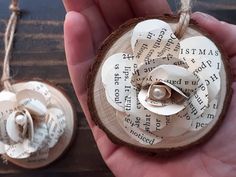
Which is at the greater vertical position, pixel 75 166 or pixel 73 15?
pixel 73 15

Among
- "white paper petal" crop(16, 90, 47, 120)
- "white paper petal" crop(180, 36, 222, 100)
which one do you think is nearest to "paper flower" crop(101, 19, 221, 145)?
"white paper petal" crop(180, 36, 222, 100)

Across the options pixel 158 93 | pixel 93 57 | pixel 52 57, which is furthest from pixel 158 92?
pixel 52 57

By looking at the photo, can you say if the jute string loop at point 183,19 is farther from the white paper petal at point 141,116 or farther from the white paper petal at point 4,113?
the white paper petal at point 4,113

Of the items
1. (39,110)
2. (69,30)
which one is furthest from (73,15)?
(39,110)

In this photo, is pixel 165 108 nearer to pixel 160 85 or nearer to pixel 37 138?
pixel 160 85

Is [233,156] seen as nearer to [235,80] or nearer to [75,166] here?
[235,80]

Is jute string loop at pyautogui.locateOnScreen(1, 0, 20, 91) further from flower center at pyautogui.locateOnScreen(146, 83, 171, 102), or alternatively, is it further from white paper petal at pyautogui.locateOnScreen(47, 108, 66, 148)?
flower center at pyautogui.locateOnScreen(146, 83, 171, 102)
